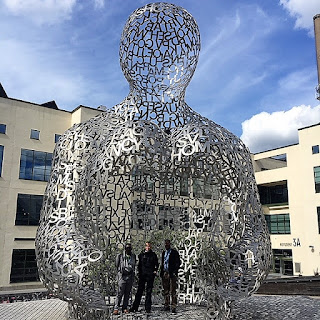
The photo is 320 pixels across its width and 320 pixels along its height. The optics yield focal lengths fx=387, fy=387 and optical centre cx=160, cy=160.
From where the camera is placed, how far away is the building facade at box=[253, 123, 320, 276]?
2555 cm

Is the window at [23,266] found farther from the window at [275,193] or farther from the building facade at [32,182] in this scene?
the window at [275,193]

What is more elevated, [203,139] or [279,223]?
[279,223]

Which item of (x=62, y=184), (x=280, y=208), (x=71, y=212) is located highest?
(x=280, y=208)

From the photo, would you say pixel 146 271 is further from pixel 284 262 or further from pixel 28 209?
pixel 284 262

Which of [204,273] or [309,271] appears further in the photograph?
[309,271]

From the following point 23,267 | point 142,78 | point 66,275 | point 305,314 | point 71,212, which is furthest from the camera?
point 23,267

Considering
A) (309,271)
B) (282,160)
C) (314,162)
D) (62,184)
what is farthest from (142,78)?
(282,160)

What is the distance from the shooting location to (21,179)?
68.4 feet

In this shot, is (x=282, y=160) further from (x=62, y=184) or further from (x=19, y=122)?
(x=62, y=184)

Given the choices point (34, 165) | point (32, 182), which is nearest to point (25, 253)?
point (32, 182)

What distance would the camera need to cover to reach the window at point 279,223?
28.8 metres

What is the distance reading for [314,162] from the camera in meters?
25.5

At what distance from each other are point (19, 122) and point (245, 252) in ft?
59.3

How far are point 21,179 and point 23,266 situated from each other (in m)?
4.59
